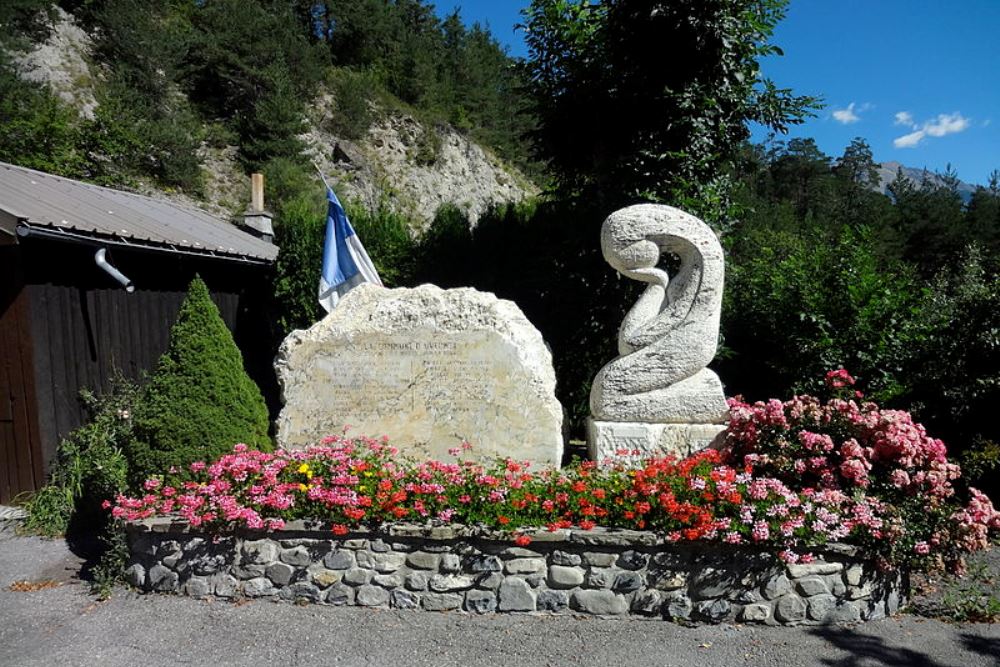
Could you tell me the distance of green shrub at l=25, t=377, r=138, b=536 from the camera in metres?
5.94

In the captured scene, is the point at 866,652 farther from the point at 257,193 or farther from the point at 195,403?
the point at 257,193

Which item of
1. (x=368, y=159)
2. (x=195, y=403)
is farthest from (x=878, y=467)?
(x=368, y=159)

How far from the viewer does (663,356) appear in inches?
216

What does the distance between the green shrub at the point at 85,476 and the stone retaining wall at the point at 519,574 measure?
75.1 inches

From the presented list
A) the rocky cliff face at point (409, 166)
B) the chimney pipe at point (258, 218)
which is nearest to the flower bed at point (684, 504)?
the chimney pipe at point (258, 218)

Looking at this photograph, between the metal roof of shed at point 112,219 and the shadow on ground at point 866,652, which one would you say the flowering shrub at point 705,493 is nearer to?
the shadow on ground at point 866,652

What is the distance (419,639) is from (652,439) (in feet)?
8.64

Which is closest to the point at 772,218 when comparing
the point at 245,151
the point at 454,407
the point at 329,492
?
the point at 245,151

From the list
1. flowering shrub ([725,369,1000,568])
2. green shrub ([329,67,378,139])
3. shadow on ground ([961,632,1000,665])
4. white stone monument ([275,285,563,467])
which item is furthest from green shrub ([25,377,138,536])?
green shrub ([329,67,378,139])

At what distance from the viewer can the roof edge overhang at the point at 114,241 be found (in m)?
5.99

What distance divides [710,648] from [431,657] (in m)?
1.69

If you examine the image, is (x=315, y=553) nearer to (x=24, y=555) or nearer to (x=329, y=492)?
(x=329, y=492)

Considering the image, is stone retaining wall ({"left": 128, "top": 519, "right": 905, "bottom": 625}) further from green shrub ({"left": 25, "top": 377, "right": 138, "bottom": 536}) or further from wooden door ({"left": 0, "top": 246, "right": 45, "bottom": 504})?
wooden door ({"left": 0, "top": 246, "right": 45, "bottom": 504})

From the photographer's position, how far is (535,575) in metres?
4.12
